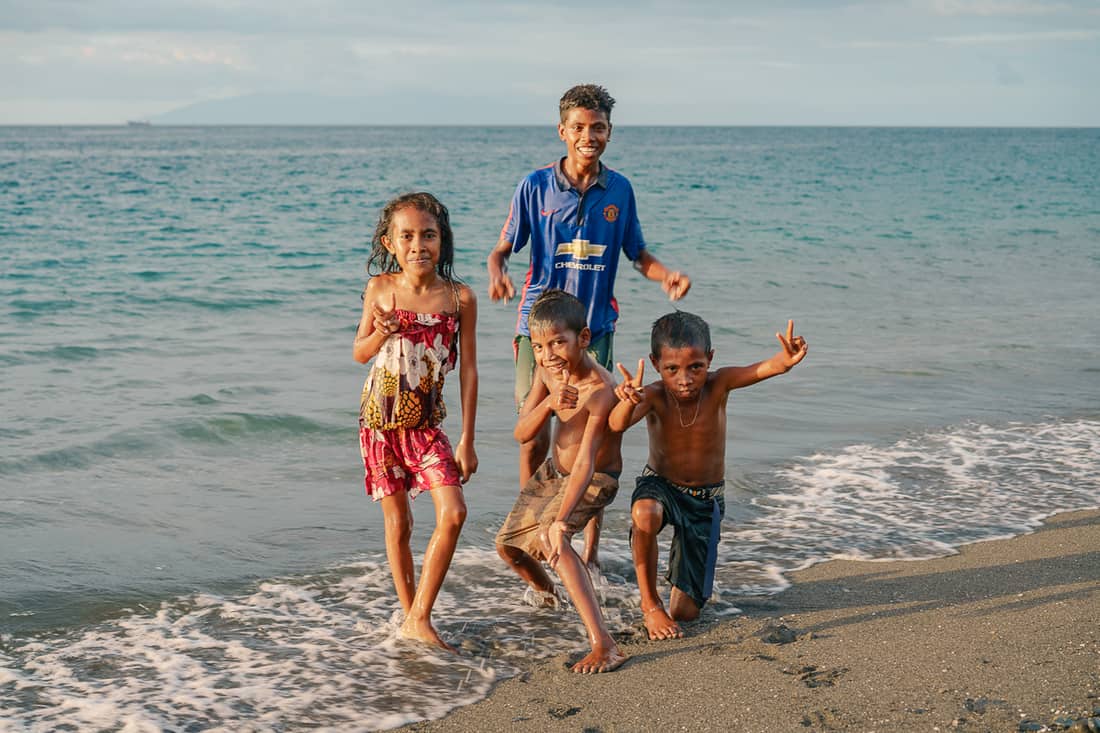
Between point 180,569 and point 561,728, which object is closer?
point 561,728

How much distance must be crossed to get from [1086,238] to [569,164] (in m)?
19.3

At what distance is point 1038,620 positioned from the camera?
4152 millimetres

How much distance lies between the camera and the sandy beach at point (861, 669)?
135 inches

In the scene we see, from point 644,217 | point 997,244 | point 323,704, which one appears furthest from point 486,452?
point 644,217

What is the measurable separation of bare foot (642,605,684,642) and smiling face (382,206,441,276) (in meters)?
1.53

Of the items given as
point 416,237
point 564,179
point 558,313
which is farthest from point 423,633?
point 564,179

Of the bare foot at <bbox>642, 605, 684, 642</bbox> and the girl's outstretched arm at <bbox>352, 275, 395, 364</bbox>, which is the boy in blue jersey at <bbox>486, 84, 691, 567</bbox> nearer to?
the girl's outstretched arm at <bbox>352, 275, 395, 364</bbox>

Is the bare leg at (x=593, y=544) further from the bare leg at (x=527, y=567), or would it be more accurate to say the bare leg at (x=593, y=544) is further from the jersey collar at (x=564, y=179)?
the jersey collar at (x=564, y=179)

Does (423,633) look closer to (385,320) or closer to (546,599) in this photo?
(546,599)

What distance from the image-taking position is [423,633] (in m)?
4.24

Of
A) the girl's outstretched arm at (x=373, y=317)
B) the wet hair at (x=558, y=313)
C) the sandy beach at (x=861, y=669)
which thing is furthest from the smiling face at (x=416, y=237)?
the sandy beach at (x=861, y=669)

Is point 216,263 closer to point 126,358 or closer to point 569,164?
point 126,358

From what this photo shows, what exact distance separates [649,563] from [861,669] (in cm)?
88

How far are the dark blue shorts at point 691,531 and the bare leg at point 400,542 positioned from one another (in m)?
0.87
